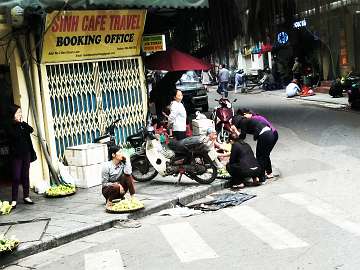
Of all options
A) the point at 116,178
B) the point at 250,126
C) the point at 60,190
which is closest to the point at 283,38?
the point at 250,126

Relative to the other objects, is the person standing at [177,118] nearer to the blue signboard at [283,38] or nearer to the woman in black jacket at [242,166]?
the woman in black jacket at [242,166]

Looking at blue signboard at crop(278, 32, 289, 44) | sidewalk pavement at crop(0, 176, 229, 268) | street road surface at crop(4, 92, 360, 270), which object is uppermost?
blue signboard at crop(278, 32, 289, 44)

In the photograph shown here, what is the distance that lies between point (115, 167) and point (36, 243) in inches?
88.8

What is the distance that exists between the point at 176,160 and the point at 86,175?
73.0 inches

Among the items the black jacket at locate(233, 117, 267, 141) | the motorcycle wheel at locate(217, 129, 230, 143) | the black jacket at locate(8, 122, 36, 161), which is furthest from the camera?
the motorcycle wheel at locate(217, 129, 230, 143)

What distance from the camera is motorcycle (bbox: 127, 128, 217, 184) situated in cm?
1090

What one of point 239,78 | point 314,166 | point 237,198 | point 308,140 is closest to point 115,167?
point 237,198

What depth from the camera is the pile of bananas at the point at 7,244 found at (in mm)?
6895

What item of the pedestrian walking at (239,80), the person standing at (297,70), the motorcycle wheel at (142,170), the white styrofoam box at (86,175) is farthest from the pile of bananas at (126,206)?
the pedestrian walking at (239,80)

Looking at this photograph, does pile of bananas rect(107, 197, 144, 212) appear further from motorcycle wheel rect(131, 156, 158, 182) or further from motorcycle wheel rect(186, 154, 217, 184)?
motorcycle wheel rect(131, 156, 158, 182)

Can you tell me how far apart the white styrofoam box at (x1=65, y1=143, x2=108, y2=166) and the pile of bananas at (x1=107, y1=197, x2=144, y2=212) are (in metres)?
2.46

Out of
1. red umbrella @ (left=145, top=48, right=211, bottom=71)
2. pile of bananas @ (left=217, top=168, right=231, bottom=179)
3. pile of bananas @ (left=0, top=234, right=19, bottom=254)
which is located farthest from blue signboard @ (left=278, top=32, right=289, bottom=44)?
pile of bananas @ (left=0, top=234, right=19, bottom=254)

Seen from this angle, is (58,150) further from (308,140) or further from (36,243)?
(308,140)

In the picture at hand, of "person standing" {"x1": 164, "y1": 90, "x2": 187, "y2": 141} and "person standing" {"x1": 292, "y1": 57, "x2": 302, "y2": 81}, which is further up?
"person standing" {"x1": 292, "y1": 57, "x2": 302, "y2": 81}
